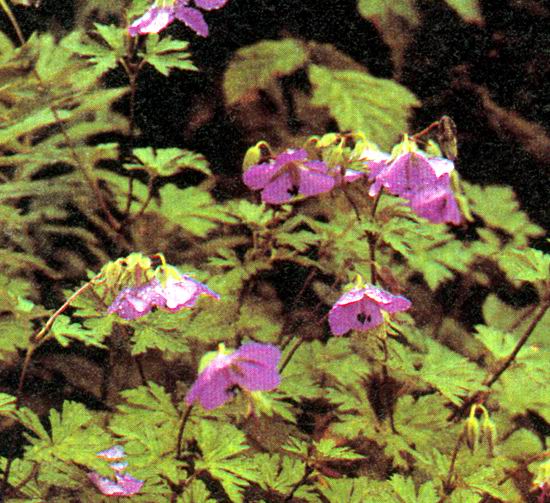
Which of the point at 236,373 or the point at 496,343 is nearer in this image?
the point at 236,373

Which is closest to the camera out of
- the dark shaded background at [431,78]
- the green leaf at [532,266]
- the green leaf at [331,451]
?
the green leaf at [331,451]

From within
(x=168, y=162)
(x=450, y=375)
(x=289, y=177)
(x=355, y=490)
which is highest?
(x=289, y=177)

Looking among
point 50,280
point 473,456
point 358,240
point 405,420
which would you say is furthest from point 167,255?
point 473,456

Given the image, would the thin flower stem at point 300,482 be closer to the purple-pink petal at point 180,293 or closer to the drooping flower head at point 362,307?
the drooping flower head at point 362,307

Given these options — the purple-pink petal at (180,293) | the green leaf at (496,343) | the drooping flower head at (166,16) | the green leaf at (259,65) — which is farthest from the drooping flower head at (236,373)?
the green leaf at (259,65)

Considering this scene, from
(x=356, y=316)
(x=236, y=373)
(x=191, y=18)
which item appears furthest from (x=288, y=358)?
(x=191, y=18)

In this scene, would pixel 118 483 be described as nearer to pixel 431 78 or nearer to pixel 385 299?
pixel 385 299

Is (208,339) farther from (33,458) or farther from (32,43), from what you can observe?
(32,43)
